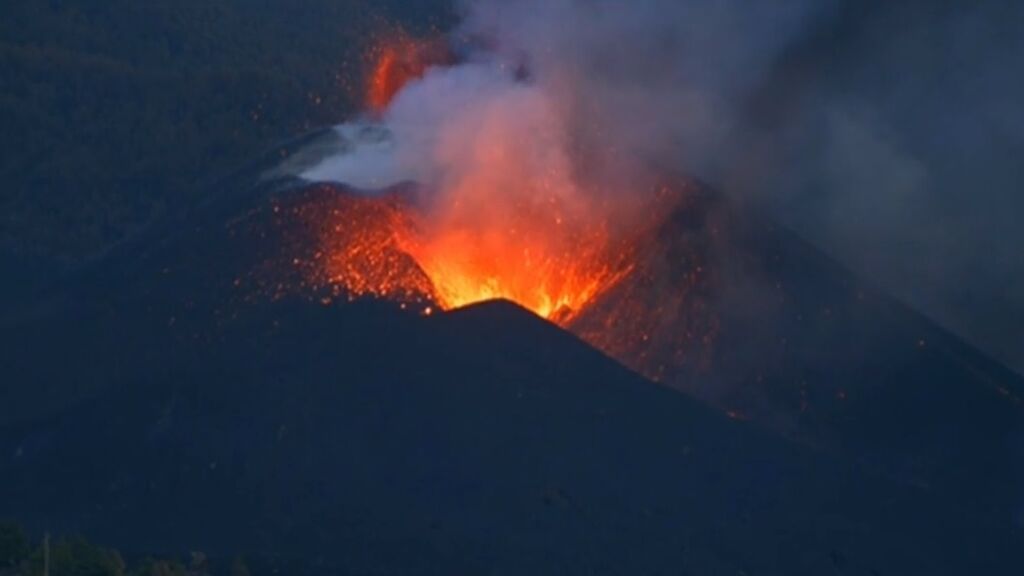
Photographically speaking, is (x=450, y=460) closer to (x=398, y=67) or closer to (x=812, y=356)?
(x=812, y=356)

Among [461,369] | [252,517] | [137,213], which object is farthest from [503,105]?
[137,213]

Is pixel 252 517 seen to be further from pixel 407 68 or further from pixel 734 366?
pixel 407 68

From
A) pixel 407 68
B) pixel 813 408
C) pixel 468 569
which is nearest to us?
pixel 468 569

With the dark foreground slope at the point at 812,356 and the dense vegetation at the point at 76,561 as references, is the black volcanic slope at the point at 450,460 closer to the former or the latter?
the dark foreground slope at the point at 812,356

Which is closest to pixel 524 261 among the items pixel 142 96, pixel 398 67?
pixel 398 67

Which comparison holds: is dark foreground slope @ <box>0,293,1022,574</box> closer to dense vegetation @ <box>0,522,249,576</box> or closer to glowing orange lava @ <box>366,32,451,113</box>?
dense vegetation @ <box>0,522,249,576</box>
